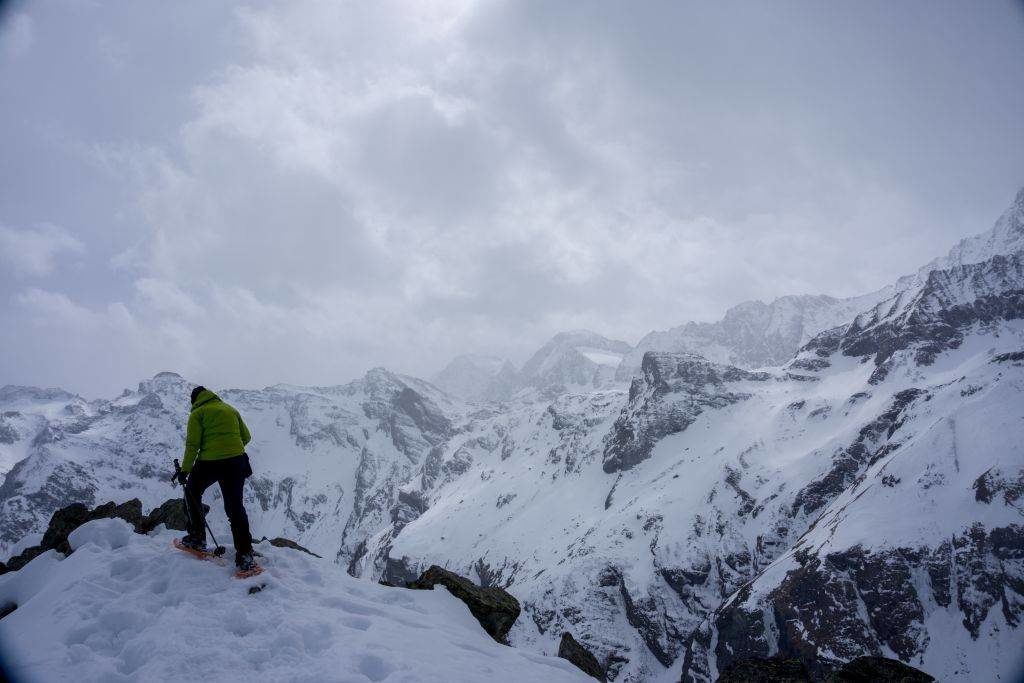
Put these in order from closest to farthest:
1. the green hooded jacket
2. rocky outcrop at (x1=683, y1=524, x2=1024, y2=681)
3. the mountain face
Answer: the green hooded jacket, rocky outcrop at (x1=683, y1=524, x2=1024, y2=681), the mountain face

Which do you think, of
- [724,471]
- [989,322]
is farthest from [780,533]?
[989,322]

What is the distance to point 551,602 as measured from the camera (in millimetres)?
146125

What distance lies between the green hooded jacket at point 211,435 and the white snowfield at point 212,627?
2.15m

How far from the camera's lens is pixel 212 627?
9.02 metres

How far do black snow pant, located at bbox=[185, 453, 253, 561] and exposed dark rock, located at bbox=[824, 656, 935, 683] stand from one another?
12.3 meters

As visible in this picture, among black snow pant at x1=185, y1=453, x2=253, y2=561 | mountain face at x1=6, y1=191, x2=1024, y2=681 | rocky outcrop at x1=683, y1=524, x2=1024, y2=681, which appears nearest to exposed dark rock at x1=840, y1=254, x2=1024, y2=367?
mountain face at x1=6, y1=191, x2=1024, y2=681

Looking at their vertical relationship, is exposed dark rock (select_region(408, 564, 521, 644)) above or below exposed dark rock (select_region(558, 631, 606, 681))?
above

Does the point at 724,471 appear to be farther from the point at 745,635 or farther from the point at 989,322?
the point at 989,322

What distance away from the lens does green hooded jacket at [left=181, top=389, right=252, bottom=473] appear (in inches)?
468

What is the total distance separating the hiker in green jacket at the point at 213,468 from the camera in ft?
38.5

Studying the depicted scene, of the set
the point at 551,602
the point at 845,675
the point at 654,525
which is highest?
the point at 845,675

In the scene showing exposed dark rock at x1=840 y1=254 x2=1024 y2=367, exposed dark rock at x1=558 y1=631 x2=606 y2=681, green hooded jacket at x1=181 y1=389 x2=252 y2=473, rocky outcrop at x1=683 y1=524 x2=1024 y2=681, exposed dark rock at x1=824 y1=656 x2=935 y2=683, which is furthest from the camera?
exposed dark rock at x1=840 y1=254 x2=1024 y2=367

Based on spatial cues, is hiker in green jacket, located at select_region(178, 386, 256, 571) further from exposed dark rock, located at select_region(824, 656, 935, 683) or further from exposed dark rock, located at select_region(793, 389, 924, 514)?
exposed dark rock, located at select_region(793, 389, 924, 514)

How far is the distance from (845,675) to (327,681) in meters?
9.75
